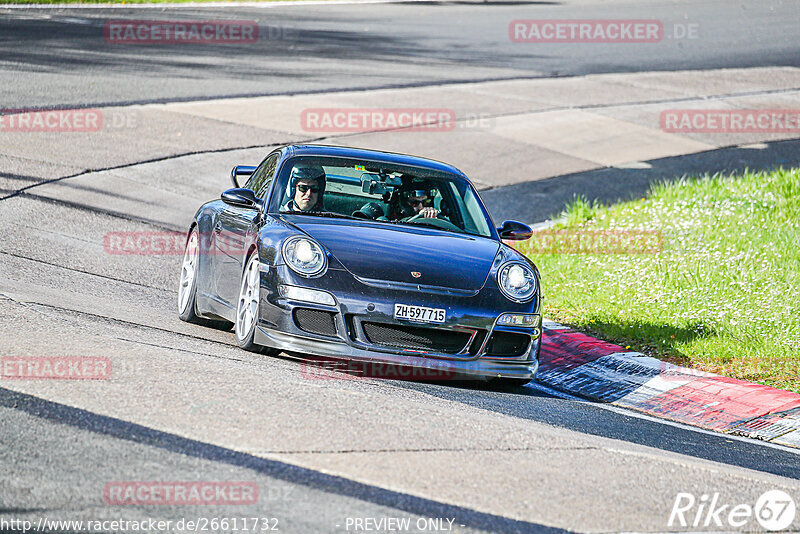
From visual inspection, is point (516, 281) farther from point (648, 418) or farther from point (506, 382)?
point (648, 418)

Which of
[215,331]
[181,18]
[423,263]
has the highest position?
[181,18]

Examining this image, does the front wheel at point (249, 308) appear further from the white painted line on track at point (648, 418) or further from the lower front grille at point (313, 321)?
the white painted line on track at point (648, 418)

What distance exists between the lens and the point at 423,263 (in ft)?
24.0

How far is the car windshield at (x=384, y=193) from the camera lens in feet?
27.1

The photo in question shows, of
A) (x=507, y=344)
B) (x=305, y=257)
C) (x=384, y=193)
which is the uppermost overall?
(x=384, y=193)

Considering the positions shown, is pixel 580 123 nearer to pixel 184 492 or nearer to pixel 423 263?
pixel 423 263

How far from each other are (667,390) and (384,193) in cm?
246

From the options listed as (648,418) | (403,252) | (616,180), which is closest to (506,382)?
(648,418)

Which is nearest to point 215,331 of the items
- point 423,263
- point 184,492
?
point 423,263

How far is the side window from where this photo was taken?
28.2 feet

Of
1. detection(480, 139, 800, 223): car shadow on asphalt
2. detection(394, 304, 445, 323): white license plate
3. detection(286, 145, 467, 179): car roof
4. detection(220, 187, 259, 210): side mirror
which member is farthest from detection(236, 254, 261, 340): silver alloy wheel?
detection(480, 139, 800, 223): car shadow on asphalt

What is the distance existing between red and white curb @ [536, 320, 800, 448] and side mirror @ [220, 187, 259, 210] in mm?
2489

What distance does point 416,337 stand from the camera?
709 centimetres

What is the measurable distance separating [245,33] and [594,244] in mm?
16861
